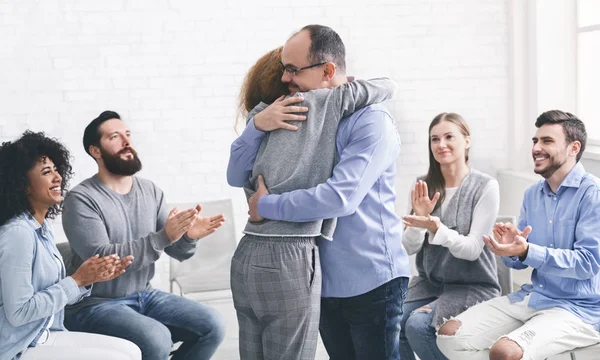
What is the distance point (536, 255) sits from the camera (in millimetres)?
2945

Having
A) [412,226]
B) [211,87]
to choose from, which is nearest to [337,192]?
[412,226]

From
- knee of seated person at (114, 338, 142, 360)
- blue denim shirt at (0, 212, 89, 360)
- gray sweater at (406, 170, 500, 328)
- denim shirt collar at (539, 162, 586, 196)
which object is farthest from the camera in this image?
gray sweater at (406, 170, 500, 328)

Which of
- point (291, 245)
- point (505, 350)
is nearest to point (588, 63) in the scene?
point (505, 350)

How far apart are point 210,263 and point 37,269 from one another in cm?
197

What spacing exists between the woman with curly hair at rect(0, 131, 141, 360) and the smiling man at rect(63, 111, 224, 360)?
292 mm

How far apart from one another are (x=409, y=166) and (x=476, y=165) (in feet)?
1.65

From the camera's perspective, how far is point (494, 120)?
18.8ft

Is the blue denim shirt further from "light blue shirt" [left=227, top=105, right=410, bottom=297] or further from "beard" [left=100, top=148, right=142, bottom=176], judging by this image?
"light blue shirt" [left=227, top=105, right=410, bottom=297]

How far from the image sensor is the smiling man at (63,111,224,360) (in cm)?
321

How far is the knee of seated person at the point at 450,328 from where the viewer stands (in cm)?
312

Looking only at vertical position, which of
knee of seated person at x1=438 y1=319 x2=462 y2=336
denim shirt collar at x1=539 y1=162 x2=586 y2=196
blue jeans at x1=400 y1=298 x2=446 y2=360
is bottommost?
blue jeans at x1=400 y1=298 x2=446 y2=360

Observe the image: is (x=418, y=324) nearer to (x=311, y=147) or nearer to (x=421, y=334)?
(x=421, y=334)

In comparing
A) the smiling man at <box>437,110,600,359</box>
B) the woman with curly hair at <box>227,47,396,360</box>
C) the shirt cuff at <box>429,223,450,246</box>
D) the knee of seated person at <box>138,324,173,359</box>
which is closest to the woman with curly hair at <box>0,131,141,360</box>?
the knee of seated person at <box>138,324,173,359</box>

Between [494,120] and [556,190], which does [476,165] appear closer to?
[494,120]
